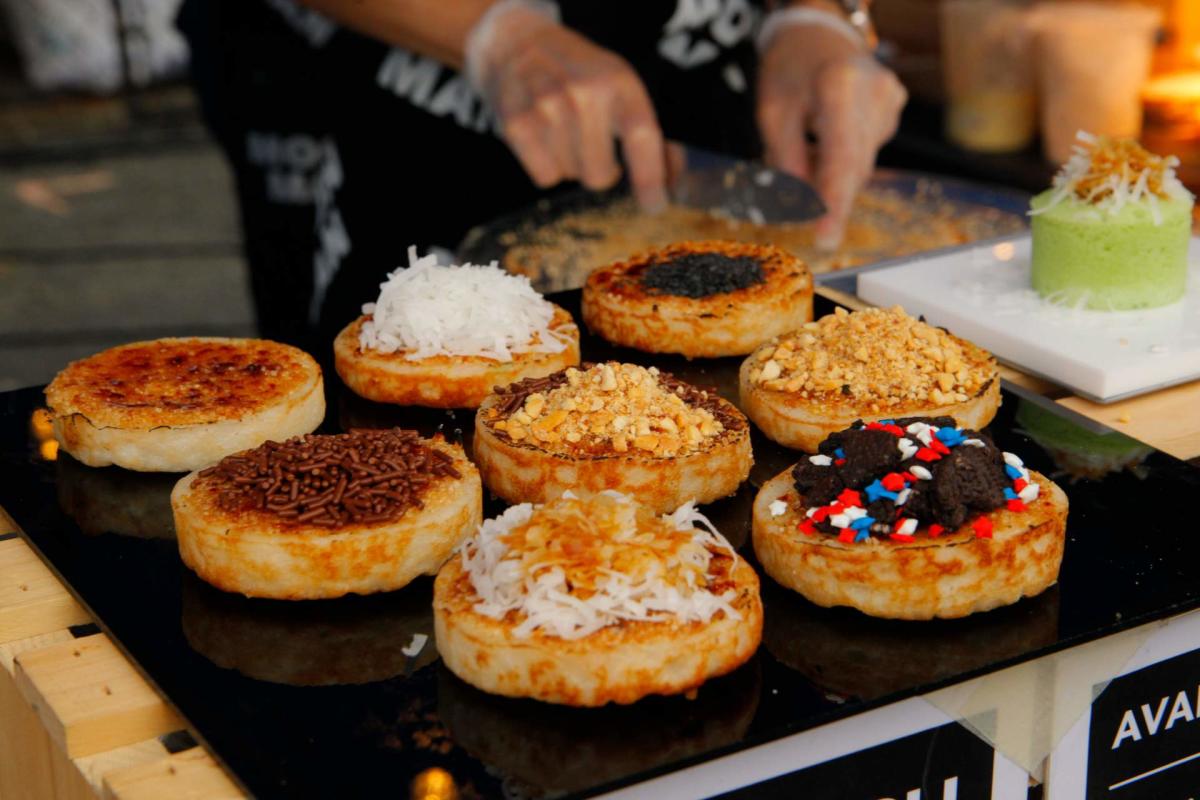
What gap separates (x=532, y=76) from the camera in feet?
12.0

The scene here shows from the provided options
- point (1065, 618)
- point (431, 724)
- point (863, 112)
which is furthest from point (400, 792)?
point (863, 112)

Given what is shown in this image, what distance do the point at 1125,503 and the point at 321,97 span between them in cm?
276

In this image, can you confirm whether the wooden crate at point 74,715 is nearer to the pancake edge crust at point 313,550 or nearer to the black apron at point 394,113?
the pancake edge crust at point 313,550

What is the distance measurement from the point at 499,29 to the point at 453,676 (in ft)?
7.46

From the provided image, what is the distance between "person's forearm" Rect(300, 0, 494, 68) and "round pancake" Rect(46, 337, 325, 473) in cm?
136

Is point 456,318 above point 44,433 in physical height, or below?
above

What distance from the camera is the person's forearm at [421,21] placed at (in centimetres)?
373

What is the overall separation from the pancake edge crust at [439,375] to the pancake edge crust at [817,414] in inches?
17.1

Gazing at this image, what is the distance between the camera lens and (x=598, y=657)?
174cm

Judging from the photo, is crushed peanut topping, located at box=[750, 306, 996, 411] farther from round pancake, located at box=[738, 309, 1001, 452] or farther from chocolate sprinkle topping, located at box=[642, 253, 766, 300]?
chocolate sprinkle topping, located at box=[642, 253, 766, 300]

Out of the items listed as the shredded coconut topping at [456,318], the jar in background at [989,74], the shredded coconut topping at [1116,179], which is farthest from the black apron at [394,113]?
the shredded coconut topping at [1116,179]

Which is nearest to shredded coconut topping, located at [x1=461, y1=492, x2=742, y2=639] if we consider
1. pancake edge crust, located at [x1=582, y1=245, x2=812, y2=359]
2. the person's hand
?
pancake edge crust, located at [x1=582, y1=245, x2=812, y2=359]

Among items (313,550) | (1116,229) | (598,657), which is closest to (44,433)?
(313,550)

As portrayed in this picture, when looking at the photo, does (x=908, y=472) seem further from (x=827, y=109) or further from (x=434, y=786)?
(x=827, y=109)
